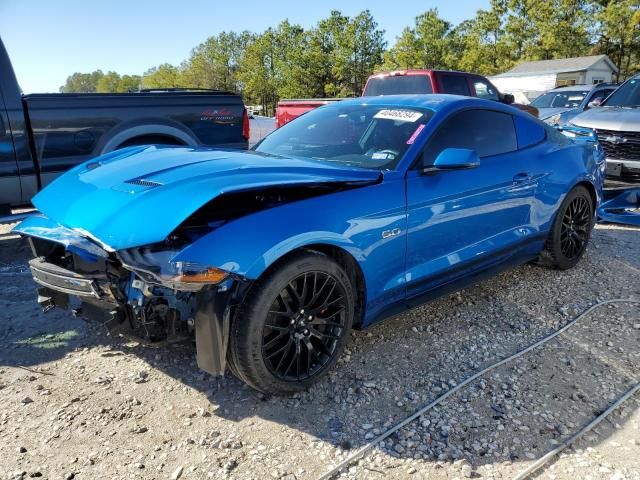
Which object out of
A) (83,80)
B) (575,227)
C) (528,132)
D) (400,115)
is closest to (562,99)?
(575,227)

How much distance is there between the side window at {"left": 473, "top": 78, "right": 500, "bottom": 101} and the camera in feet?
34.5

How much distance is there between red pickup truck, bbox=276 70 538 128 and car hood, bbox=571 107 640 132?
6.73ft

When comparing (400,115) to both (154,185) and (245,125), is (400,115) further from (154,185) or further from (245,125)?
(245,125)

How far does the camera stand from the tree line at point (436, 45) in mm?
42062

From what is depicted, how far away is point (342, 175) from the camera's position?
311cm

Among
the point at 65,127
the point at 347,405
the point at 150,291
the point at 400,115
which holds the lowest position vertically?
the point at 347,405

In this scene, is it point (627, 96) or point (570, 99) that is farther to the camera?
point (570, 99)

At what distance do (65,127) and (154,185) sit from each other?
10.0ft

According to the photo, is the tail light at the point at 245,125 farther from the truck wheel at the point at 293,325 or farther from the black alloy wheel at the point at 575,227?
the truck wheel at the point at 293,325

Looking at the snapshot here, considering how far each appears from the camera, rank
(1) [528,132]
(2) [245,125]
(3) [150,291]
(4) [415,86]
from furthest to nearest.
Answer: (4) [415,86], (2) [245,125], (1) [528,132], (3) [150,291]

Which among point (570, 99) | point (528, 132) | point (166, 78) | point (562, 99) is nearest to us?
point (528, 132)

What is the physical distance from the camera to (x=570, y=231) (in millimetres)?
4934

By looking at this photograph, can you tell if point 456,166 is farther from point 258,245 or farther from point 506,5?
point 506,5

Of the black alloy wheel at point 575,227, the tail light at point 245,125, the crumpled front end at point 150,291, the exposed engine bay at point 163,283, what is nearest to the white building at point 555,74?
the tail light at point 245,125
